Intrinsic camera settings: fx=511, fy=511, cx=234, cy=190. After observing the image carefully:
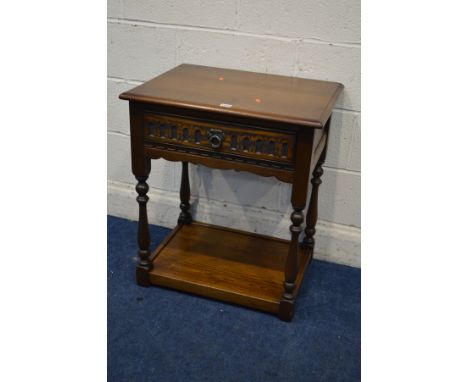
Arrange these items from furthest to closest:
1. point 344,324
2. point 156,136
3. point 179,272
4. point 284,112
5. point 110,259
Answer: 1. point 110,259
2. point 179,272
3. point 344,324
4. point 156,136
5. point 284,112

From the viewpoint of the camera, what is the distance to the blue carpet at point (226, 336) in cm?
157

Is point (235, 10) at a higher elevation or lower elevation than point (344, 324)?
higher

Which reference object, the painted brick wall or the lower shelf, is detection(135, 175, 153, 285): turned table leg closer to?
the lower shelf

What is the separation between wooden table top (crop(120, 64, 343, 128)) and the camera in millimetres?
1503

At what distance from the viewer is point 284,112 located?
1501 millimetres

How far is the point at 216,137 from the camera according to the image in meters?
1.56

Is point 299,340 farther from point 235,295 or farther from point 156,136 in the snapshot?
point 156,136

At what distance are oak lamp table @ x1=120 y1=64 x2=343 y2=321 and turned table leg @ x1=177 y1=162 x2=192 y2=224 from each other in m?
0.14

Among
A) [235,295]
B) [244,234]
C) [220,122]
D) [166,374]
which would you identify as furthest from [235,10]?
[166,374]

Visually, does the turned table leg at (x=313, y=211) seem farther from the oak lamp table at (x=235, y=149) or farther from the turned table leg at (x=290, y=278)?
the turned table leg at (x=290, y=278)

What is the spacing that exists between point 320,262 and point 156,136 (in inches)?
36.2

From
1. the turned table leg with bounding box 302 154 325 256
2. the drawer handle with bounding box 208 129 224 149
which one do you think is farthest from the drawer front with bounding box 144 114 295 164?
the turned table leg with bounding box 302 154 325 256

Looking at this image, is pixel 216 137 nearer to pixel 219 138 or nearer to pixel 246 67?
pixel 219 138

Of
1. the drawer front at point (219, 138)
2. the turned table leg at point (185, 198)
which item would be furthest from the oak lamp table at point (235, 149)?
the turned table leg at point (185, 198)
